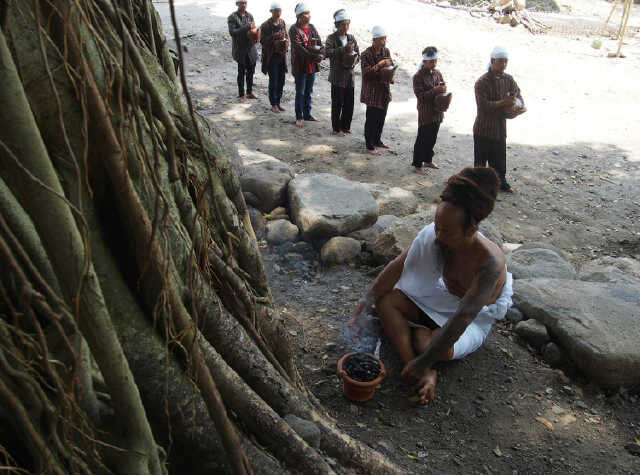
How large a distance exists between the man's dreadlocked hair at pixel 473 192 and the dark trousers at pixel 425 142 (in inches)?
168

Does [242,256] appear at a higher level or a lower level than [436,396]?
higher

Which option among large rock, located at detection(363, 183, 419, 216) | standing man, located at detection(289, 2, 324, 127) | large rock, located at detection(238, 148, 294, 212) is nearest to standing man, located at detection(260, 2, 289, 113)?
standing man, located at detection(289, 2, 324, 127)

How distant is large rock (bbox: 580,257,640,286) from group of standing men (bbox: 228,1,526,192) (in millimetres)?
2128

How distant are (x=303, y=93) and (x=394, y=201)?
3461 mm

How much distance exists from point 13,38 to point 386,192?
16.0 feet

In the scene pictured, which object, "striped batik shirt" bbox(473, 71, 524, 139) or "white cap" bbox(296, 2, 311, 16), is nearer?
"striped batik shirt" bbox(473, 71, 524, 139)

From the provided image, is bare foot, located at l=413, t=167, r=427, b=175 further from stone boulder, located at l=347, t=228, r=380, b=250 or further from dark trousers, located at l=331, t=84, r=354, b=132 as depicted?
stone boulder, located at l=347, t=228, r=380, b=250

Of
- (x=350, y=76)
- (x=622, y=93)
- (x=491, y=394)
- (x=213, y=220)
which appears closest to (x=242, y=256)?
(x=213, y=220)

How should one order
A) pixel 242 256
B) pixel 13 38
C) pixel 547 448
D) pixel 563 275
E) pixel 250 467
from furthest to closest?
pixel 563 275
pixel 547 448
pixel 242 256
pixel 250 467
pixel 13 38

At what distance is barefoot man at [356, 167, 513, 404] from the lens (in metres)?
2.84

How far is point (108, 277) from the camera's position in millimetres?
1463

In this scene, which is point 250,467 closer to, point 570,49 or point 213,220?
point 213,220

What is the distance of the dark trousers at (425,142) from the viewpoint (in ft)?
22.8

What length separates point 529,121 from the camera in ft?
32.5
